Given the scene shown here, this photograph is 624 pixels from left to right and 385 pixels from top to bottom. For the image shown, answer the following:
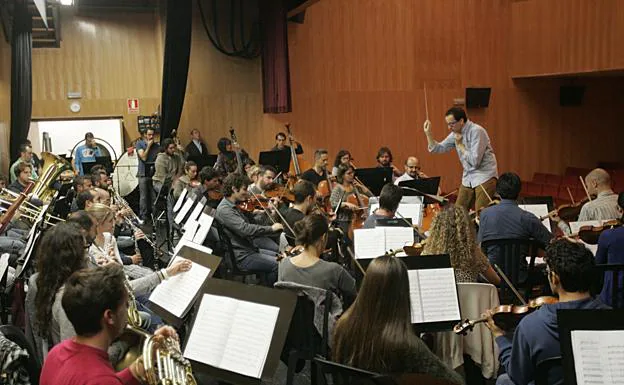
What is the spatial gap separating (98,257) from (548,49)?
9438mm

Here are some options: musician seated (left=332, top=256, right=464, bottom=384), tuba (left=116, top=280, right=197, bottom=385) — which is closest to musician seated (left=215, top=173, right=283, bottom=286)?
musician seated (left=332, top=256, right=464, bottom=384)

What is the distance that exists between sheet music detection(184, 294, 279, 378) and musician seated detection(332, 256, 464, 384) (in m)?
0.28

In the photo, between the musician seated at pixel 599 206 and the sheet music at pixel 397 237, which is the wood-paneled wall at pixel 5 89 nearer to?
the sheet music at pixel 397 237

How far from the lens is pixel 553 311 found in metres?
2.39

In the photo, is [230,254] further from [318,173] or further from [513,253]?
[318,173]

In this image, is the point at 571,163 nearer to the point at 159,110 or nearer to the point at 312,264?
the point at 159,110

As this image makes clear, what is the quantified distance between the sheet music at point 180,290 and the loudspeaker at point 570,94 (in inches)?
430

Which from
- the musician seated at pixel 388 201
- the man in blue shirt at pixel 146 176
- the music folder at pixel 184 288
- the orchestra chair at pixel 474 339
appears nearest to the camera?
the music folder at pixel 184 288

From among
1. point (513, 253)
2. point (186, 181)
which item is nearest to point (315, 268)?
point (513, 253)

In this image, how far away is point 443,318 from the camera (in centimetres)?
309

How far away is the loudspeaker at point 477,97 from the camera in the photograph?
11836 mm

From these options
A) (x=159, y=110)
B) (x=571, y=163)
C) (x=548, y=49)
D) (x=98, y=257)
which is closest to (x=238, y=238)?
(x=98, y=257)

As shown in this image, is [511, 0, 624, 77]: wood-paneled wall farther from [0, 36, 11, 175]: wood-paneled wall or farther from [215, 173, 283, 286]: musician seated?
[0, 36, 11, 175]: wood-paneled wall

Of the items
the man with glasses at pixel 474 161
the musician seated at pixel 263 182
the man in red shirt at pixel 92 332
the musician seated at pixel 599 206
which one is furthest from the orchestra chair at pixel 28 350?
the man with glasses at pixel 474 161
